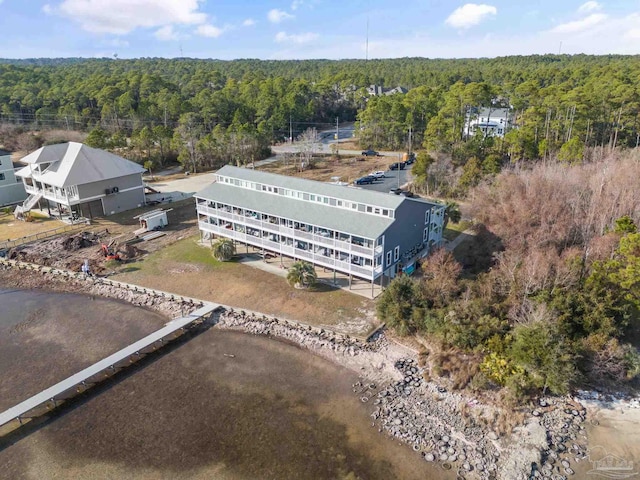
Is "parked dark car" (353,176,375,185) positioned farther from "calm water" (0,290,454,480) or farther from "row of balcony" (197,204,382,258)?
"calm water" (0,290,454,480)

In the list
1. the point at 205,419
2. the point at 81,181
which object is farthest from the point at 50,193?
the point at 205,419

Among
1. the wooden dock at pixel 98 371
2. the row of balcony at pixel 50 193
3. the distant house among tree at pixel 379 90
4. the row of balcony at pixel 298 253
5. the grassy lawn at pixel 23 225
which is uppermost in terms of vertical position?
the distant house among tree at pixel 379 90

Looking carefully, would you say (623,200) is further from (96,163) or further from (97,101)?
(97,101)

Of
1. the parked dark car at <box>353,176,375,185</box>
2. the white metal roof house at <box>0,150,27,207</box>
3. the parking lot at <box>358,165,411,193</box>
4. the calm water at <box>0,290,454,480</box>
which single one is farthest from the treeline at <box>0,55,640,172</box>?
the calm water at <box>0,290,454,480</box>

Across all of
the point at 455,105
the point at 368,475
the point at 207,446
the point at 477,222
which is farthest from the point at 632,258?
the point at 455,105

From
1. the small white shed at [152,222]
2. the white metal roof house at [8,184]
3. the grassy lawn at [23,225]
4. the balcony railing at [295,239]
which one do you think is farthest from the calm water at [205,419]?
the white metal roof house at [8,184]

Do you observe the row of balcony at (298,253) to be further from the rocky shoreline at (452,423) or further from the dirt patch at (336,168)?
the dirt patch at (336,168)

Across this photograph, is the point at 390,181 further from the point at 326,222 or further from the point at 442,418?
the point at 442,418
